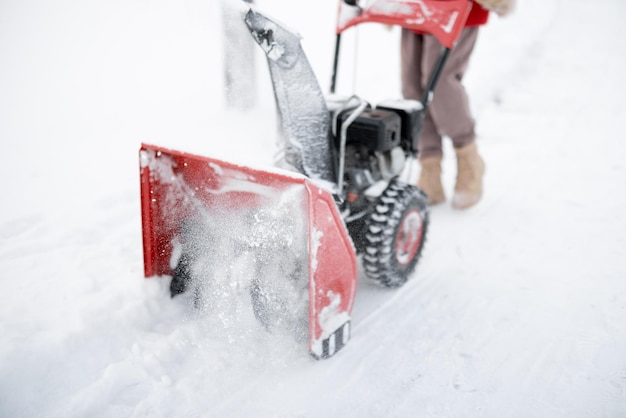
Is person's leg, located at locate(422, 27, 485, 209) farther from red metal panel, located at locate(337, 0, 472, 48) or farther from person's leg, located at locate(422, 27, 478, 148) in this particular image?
red metal panel, located at locate(337, 0, 472, 48)

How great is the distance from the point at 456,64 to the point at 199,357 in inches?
86.6

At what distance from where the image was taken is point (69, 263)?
90.2 inches

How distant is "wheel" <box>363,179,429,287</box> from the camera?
216 centimetres

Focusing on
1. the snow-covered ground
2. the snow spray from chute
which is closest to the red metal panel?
the snow-covered ground

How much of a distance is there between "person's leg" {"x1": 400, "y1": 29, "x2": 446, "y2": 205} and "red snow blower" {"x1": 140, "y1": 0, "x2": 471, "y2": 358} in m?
0.58

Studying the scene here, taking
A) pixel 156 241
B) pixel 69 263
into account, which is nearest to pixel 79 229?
pixel 69 263

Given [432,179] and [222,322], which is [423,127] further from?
[222,322]

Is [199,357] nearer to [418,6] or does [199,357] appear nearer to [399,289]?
[399,289]

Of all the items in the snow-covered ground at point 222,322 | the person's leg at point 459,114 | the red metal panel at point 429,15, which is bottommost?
the snow-covered ground at point 222,322

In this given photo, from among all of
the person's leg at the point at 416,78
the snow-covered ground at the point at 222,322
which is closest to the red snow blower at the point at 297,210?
the snow-covered ground at the point at 222,322

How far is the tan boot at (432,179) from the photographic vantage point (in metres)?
3.28

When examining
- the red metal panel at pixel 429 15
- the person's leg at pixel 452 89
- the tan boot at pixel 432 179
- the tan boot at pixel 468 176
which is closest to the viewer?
the red metal panel at pixel 429 15

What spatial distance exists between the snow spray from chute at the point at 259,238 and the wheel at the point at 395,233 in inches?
11.8

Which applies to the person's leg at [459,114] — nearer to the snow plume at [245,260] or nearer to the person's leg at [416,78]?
the person's leg at [416,78]
